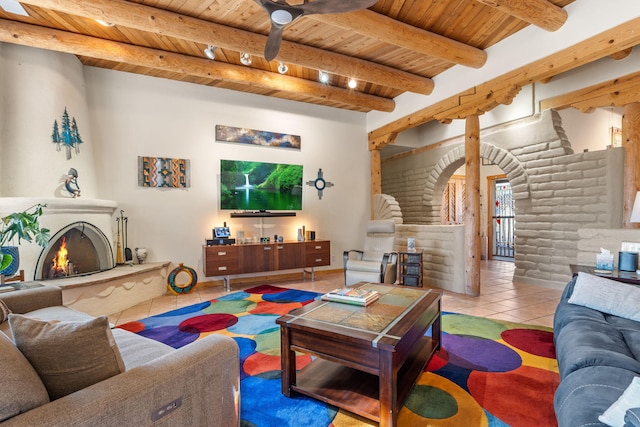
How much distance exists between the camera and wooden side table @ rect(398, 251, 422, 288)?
4570mm

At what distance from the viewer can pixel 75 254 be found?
3.82m

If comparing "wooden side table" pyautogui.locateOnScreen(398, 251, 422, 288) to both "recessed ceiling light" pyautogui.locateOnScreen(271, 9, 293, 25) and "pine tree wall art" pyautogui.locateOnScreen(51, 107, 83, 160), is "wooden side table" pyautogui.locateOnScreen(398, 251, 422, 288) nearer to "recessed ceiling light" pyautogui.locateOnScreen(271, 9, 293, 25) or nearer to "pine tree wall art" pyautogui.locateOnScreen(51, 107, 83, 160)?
"recessed ceiling light" pyautogui.locateOnScreen(271, 9, 293, 25)

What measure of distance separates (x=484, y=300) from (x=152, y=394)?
13.4 ft

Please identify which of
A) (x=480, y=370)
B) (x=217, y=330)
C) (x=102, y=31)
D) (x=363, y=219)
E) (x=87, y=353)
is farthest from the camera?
(x=363, y=219)

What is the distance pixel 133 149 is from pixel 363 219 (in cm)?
422

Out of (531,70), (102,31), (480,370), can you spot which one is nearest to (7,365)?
(480,370)

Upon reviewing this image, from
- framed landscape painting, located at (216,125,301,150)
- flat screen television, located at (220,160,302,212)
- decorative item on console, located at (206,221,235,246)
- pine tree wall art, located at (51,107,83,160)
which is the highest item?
framed landscape painting, located at (216,125,301,150)

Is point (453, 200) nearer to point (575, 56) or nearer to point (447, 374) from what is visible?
point (575, 56)

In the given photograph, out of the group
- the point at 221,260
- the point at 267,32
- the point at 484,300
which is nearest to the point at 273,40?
the point at 267,32

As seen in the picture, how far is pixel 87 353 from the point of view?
1064 millimetres

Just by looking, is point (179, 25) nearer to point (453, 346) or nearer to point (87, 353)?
point (87, 353)

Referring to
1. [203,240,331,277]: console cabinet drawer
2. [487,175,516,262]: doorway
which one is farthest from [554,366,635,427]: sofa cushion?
[487,175,516,262]: doorway

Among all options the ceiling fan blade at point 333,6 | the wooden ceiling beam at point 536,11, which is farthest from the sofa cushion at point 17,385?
the wooden ceiling beam at point 536,11

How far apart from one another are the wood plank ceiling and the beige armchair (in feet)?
7.12
